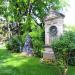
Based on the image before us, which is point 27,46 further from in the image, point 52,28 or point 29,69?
point 29,69

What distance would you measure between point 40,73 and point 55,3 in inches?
617

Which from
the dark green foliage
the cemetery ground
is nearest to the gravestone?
the cemetery ground

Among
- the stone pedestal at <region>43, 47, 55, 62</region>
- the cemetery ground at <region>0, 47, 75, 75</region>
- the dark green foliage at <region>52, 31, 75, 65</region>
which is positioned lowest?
the cemetery ground at <region>0, 47, 75, 75</region>

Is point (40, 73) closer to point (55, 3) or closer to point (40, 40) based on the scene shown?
point (40, 40)

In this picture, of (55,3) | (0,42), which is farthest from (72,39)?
(0,42)

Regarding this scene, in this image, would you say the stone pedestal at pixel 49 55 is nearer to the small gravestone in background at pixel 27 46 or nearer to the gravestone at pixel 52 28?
the gravestone at pixel 52 28

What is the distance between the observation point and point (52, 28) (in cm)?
1767

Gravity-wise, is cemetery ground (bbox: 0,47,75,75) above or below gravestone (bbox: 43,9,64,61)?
below

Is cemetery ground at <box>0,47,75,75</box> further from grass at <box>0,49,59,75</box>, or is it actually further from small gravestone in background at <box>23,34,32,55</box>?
small gravestone in background at <box>23,34,32,55</box>

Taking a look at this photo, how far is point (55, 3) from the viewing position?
28.5m

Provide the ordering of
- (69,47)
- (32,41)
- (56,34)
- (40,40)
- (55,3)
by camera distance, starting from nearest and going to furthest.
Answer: (69,47) < (56,34) < (40,40) < (32,41) < (55,3)

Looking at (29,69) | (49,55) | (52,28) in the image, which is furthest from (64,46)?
(52,28)

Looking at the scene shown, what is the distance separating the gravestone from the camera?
56.3ft

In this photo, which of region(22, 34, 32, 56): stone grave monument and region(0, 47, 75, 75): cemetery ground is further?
region(22, 34, 32, 56): stone grave monument
